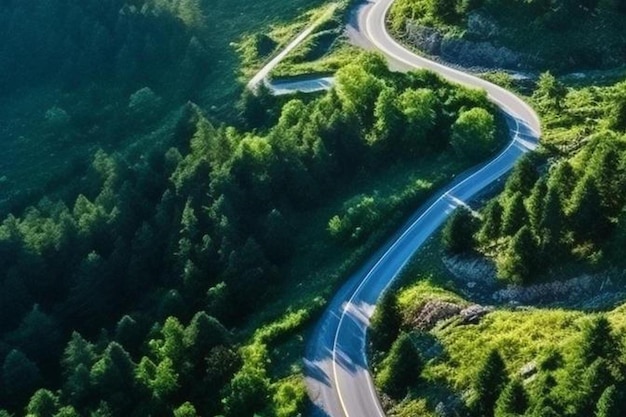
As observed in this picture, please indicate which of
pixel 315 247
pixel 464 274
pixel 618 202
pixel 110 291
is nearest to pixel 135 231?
pixel 110 291

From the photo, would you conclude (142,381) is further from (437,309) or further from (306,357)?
(437,309)

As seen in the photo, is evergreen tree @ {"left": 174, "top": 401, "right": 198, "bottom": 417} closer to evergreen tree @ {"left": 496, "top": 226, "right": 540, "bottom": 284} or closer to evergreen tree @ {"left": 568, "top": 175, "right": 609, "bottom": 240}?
evergreen tree @ {"left": 496, "top": 226, "right": 540, "bottom": 284}

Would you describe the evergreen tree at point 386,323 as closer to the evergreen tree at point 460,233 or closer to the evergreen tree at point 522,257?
the evergreen tree at point 460,233

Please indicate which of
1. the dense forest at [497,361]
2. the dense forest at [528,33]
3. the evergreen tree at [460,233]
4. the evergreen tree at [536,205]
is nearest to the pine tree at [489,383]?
the dense forest at [497,361]

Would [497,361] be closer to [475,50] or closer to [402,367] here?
[402,367]

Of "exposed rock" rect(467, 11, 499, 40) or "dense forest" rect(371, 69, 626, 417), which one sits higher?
"exposed rock" rect(467, 11, 499, 40)

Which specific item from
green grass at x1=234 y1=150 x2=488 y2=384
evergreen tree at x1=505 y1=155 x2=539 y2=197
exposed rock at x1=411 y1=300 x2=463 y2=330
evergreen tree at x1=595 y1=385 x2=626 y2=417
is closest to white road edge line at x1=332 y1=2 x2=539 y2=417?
→ green grass at x1=234 y1=150 x2=488 y2=384
